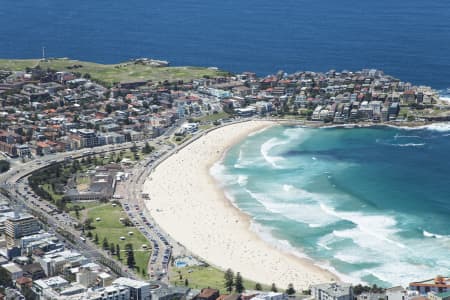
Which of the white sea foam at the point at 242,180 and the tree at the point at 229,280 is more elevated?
the white sea foam at the point at 242,180

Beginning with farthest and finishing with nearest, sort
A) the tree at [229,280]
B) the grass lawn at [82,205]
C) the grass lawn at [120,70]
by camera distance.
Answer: the grass lawn at [120,70]
the grass lawn at [82,205]
the tree at [229,280]

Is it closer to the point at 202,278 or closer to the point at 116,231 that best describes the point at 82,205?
the point at 116,231

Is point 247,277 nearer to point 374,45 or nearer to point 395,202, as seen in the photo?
point 395,202

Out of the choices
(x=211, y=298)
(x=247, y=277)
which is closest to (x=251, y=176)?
(x=247, y=277)

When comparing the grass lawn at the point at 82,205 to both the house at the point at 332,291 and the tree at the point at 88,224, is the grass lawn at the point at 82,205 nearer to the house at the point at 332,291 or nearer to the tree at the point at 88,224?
the tree at the point at 88,224

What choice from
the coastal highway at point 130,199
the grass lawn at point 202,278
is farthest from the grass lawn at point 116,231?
the grass lawn at point 202,278
